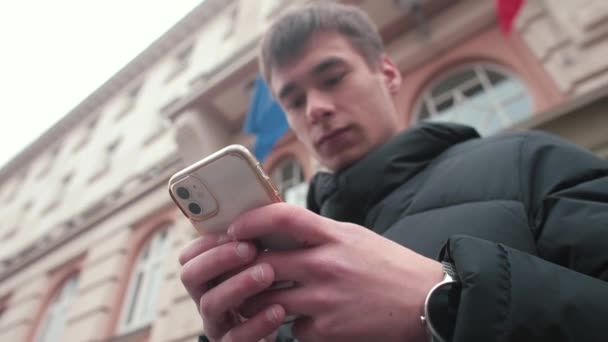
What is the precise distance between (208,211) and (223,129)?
5505 mm

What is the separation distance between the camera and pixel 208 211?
0.65 meters

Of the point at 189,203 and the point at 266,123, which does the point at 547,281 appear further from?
the point at 266,123

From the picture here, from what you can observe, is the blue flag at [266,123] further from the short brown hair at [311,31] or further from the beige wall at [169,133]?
the short brown hair at [311,31]

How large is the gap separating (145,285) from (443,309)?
611cm

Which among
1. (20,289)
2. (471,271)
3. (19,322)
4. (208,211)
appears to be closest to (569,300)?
(471,271)

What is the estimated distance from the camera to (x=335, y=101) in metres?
1.33

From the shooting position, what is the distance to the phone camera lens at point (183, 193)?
67 centimetres

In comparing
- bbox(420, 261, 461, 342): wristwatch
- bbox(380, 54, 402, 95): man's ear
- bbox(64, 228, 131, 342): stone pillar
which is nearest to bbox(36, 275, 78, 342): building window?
bbox(64, 228, 131, 342): stone pillar

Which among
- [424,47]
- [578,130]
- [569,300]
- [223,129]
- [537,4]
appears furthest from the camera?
[223,129]

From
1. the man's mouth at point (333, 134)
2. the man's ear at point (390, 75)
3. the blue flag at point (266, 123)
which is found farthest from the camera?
the blue flag at point (266, 123)

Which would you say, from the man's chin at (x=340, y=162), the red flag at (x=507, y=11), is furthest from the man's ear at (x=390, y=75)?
the red flag at (x=507, y=11)

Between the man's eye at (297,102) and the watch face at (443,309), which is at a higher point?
the man's eye at (297,102)

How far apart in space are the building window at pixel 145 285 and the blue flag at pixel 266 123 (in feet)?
9.60

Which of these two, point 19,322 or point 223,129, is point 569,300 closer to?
point 223,129
